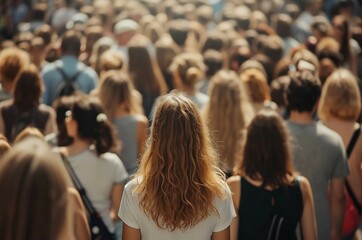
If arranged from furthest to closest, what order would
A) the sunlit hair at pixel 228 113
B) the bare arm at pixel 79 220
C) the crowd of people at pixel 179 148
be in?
the sunlit hair at pixel 228 113
the bare arm at pixel 79 220
the crowd of people at pixel 179 148

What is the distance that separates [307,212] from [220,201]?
1083mm

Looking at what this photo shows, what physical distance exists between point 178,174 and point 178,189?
0.07 meters

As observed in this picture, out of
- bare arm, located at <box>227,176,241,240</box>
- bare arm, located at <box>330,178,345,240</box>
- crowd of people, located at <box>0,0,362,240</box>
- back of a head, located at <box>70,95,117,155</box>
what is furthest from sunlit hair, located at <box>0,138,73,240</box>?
bare arm, located at <box>330,178,345,240</box>

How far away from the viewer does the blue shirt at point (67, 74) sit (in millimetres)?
8805

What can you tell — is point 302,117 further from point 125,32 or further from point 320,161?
point 125,32

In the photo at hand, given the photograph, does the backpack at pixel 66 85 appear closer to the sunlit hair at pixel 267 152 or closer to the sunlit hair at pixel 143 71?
the sunlit hair at pixel 143 71

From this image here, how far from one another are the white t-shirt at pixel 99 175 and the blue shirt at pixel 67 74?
3355mm

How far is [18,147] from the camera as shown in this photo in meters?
2.60

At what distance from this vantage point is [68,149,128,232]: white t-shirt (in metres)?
5.45

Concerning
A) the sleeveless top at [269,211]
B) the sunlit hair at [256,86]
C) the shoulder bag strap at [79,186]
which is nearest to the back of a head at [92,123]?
the shoulder bag strap at [79,186]

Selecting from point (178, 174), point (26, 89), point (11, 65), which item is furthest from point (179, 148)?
point (11, 65)

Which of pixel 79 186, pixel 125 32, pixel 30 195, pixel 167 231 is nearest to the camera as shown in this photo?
pixel 30 195

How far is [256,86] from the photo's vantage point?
751 cm

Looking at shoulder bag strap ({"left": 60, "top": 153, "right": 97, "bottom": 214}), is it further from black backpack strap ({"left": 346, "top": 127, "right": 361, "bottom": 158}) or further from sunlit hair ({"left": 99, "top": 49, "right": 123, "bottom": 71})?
sunlit hair ({"left": 99, "top": 49, "right": 123, "bottom": 71})
